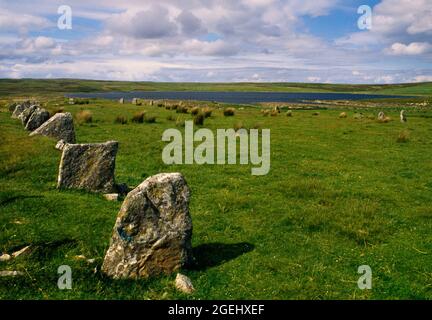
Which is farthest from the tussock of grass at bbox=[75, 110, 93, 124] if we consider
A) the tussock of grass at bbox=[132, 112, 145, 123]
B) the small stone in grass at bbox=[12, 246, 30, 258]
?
the small stone in grass at bbox=[12, 246, 30, 258]

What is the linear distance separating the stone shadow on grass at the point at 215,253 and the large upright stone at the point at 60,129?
59.5ft

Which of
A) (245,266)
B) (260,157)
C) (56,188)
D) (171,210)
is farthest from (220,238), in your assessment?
(260,157)

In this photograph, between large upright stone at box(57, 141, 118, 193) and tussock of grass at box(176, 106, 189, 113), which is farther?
tussock of grass at box(176, 106, 189, 113)

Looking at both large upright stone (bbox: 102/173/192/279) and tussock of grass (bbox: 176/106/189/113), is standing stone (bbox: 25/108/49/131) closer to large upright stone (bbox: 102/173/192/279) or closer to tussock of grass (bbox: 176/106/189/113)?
tussock of grass (bbox: 176/106/189/113)

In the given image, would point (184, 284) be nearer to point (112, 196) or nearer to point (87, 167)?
point (112, 196)

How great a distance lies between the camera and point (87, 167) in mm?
18172

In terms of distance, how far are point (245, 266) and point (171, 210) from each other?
2.80 metres

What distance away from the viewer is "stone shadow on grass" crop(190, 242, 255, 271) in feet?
39.3

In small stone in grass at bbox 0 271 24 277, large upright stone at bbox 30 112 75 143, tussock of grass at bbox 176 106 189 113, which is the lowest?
small stone in grass at bbox 0 271 24 277

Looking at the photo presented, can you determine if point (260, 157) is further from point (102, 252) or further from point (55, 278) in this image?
point (55, 278)

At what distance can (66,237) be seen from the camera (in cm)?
1283

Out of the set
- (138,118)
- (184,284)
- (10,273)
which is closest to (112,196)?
(10,273)

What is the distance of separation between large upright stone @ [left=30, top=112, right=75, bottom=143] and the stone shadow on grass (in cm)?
1813

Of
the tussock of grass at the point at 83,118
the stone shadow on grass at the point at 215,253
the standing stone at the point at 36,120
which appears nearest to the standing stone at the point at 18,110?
the tussock of grass at the point at 83,118
